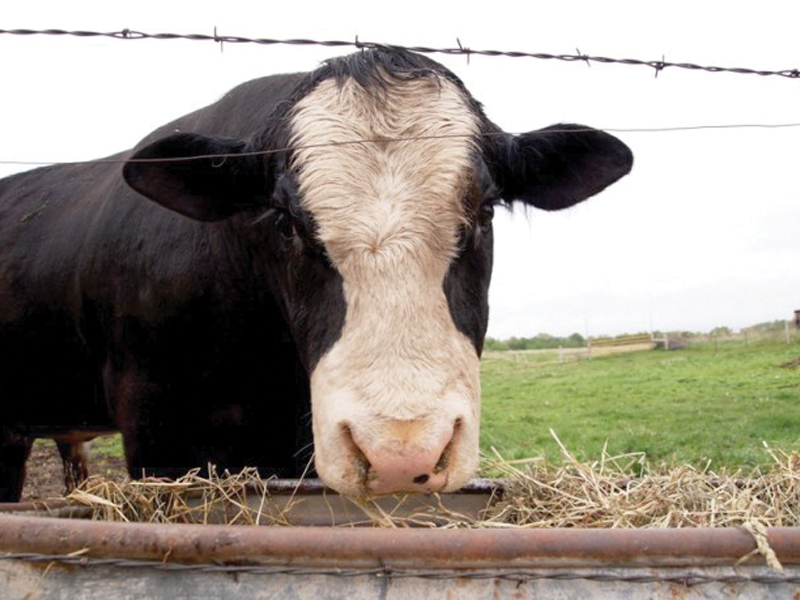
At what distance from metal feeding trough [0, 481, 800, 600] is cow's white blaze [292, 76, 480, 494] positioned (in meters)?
0.70

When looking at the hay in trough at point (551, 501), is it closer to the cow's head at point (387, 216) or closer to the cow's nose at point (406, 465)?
the cow's nose at point (406, 465)

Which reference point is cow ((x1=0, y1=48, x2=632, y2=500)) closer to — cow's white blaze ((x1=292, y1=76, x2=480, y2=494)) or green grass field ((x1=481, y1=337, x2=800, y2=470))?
cow's white blaze ((x1=292, y1=76, x2=480, y2=494))

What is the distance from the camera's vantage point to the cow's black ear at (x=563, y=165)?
3.84 metres

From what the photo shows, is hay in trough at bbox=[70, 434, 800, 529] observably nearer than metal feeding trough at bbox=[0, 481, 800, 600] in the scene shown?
No

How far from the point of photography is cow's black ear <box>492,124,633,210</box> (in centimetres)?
384

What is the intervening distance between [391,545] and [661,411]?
1637 centimetres

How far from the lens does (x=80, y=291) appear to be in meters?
A: 4.71

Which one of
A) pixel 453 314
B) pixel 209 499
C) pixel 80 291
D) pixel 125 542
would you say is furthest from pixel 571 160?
pixel 125 542

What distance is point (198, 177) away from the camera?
386 cm

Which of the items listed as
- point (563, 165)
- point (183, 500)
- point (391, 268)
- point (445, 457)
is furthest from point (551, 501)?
point (563, 165)

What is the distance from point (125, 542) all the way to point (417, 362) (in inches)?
43.8

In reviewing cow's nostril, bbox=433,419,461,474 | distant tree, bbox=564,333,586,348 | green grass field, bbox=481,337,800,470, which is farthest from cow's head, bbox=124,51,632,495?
distant tree, bbox=564,333,586,348

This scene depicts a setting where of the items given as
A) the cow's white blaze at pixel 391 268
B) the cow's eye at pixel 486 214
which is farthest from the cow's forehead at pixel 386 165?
the cow's eye at pixel 486 214

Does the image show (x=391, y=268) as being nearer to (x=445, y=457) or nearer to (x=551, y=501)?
(x=445, y=457)
